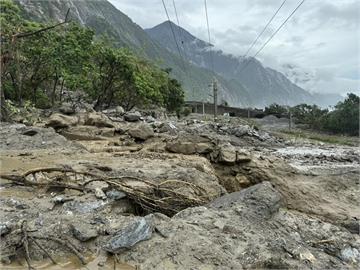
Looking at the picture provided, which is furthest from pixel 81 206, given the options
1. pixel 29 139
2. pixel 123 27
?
pixel 123 27

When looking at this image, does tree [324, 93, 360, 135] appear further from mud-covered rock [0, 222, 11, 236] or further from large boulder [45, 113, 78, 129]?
mud-covered rock [0, 222, 11, 236]

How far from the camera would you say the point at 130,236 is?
4234 millimetres

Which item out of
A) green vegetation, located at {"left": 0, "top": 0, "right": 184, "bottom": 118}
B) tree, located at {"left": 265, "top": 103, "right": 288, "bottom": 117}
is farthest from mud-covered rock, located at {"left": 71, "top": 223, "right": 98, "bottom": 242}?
tree, located at {"left": 265, "top": 103, "right": 288, "bottom": 117}

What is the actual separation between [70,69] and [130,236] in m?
19.7

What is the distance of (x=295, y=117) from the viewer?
47094mm

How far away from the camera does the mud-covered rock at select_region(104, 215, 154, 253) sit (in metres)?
4.18

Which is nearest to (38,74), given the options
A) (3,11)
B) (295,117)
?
(3,11)

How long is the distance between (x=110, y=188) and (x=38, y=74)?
18.4 m

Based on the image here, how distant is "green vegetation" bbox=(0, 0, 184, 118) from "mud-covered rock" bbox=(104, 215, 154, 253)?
1614cm

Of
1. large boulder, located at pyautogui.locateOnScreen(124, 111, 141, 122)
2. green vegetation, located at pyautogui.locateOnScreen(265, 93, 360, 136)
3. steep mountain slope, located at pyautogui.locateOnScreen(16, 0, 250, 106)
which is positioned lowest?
green vegetation, located at pyautogui.locateOnScreen(265, 93, 360, 136)

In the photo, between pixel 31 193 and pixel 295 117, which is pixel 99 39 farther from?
pixel 295 117

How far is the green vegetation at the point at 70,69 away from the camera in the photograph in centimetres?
2075

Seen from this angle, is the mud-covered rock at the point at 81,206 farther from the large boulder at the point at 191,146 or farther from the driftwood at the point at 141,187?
the large boulder at the point at 191,146

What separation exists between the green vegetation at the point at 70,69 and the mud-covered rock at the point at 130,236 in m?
16.1
